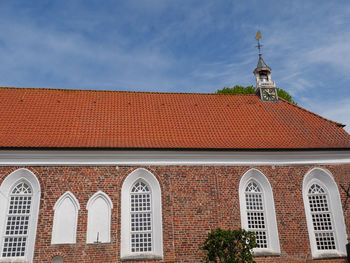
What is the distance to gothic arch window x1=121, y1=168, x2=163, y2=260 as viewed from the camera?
463 inches

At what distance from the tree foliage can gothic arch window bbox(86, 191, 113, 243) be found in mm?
3723

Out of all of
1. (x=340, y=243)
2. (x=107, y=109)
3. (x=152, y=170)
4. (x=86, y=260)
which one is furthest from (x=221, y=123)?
(x=86, y=260)

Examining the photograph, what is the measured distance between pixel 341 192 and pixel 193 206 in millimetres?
6421

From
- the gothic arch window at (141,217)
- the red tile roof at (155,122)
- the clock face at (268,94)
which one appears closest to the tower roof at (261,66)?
the clock face at (268,94)

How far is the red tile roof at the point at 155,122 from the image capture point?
1305cm

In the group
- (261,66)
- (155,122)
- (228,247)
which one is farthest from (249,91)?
(228,247)

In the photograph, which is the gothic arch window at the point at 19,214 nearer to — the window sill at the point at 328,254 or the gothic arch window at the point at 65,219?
the gothic arch window at the point at 65,219

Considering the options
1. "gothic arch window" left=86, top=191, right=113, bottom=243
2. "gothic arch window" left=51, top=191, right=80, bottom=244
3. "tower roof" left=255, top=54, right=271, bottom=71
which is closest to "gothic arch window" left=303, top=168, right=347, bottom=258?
"tower roof" left=255, top=54, right=271, bottom=71

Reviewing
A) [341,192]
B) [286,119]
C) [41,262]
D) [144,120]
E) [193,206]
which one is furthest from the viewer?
A: [286,119]

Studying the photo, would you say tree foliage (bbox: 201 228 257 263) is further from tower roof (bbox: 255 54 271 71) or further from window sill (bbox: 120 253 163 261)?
tower roof (bbox: 255 54 271 71)

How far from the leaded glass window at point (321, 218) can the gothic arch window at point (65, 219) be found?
31.6ft

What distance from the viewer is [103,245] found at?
37.6ft

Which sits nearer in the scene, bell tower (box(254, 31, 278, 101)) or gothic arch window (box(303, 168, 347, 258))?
gothic arch window (box(303, 168, 347, 258))

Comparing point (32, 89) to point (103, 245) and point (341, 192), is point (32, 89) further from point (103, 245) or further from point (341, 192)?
point (341, 192)
